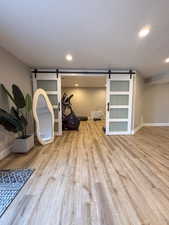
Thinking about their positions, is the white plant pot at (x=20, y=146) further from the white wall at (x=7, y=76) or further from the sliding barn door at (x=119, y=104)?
the sliding barn door at (x=119, y=104)

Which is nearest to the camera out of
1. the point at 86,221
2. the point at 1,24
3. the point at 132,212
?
the point at 86,221

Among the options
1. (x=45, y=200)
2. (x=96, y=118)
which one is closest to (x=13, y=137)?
(x=45, y=200)

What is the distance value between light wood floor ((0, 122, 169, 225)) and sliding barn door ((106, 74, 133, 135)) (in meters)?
1.61

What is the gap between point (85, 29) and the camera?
2.22m

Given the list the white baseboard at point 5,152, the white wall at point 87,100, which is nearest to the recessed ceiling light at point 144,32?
the white baseboard at point 5,152

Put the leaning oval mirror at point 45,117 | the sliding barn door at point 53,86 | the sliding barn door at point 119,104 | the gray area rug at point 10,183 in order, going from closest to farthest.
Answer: the gray area rug at point 10,183 < the leaning oval mirror at point 45,117 < the sliding barn door at point 53,86 < the sliding barn door at point 119,104

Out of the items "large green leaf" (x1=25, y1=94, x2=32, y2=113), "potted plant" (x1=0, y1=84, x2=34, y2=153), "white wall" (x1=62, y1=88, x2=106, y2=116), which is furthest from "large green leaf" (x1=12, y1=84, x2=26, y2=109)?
"white wall" (x1=62, y1=88, x2=106, y2=116)

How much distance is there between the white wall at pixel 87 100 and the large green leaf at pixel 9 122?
5917 millimetres

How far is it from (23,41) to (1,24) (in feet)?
1.83

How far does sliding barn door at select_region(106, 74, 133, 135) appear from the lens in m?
4.69

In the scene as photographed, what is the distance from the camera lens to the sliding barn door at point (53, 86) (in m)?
4.50

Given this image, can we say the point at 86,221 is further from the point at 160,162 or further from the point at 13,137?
the point at 13,137

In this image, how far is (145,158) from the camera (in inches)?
112

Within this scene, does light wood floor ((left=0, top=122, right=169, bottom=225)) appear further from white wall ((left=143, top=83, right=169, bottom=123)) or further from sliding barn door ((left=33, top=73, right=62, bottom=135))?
white wall ((left=143, top=83, right=169, bottom=123))
